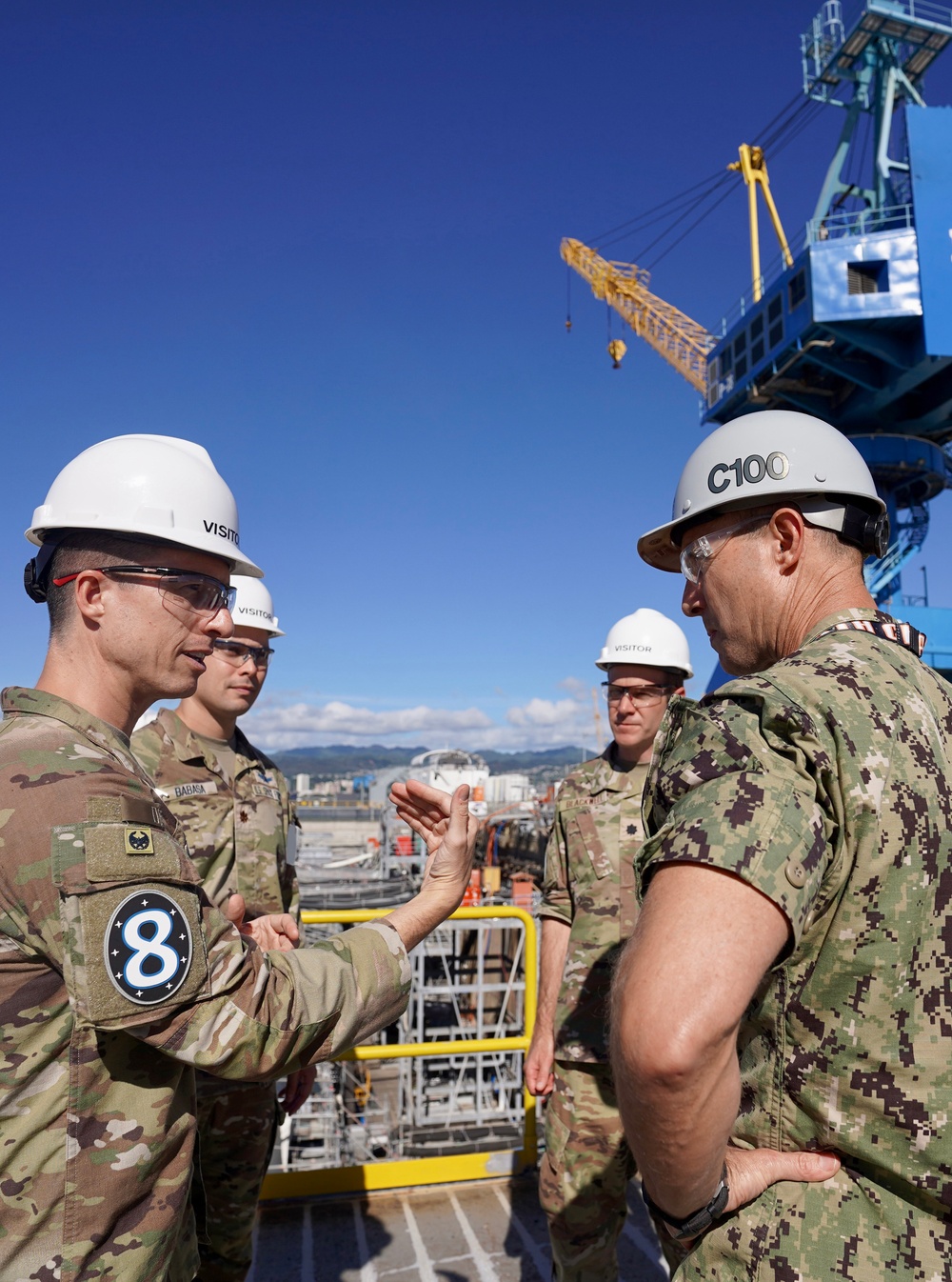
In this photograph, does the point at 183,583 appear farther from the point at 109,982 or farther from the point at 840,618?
the point at 840,618

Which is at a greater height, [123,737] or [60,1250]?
[123,737]

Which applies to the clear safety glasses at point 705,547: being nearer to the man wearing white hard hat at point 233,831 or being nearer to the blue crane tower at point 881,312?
the man wearing white hard hat at point 233,831

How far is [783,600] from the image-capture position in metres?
1.71

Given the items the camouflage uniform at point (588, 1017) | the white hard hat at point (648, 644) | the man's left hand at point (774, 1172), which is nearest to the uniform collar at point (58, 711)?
the man's left hand at point (774, 1172)

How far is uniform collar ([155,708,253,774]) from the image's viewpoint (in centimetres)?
372

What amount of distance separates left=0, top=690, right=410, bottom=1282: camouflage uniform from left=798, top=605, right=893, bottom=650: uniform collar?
1.31m

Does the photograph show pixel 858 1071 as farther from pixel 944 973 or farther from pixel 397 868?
pixel 397 868

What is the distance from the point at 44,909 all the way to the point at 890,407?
73.3 feet

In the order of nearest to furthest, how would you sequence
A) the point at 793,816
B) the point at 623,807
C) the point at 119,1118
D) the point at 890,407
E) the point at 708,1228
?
1. the point at 793,816
2. the point at 708,1228
3. the point at 119,1118
4. the point at 623,807
5. the point at 890,407


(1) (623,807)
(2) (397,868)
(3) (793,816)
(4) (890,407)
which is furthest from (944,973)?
(2) (397,868)

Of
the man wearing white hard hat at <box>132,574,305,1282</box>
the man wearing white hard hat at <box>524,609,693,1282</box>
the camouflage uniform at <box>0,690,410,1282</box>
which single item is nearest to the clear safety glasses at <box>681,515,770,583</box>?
the camouflage uniform at <box>0,690,410,1282</box>

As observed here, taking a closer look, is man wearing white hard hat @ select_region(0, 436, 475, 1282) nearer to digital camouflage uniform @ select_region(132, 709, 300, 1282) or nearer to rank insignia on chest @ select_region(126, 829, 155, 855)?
rank insignia on chest @ select_region(126, 829, 155, 855)

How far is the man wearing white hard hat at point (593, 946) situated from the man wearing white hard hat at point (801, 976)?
1238 mm

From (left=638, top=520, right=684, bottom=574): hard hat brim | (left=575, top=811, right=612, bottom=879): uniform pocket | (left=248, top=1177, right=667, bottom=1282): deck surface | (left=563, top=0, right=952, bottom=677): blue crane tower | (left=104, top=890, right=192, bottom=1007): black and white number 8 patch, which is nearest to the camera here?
(left=104, top=890, right=192, bottom=1007): black and white number 8 patch
